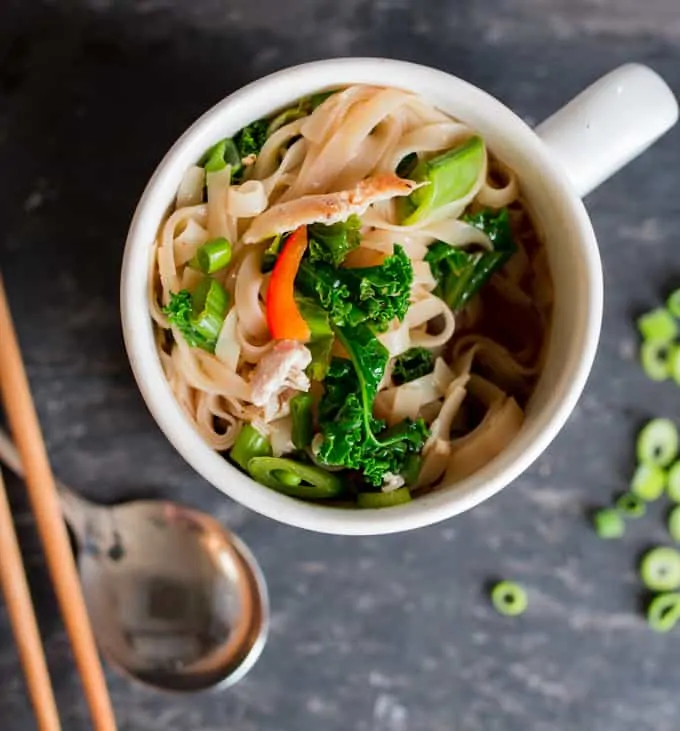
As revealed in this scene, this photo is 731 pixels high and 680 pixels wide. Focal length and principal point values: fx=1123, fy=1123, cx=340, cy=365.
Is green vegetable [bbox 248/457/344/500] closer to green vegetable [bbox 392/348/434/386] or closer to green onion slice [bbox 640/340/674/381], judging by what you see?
green vegetable [bbox 392/348/434/386]

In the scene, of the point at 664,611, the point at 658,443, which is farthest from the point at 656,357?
the point at 664,611

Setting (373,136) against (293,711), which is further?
(293,711)

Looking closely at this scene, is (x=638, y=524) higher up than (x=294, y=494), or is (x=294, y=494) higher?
(x=294, y=494)

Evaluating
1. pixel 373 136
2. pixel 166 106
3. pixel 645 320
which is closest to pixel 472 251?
pixel 373 136

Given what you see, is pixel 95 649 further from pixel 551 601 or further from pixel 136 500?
pixel 551 601

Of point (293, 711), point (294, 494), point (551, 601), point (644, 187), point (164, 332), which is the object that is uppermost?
point (644, 187)

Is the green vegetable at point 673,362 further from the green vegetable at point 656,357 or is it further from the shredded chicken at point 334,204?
the shredded chicken at point 334,204

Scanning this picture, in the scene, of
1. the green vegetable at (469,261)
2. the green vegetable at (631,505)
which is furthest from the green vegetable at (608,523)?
the green vegetable at (469,261)
